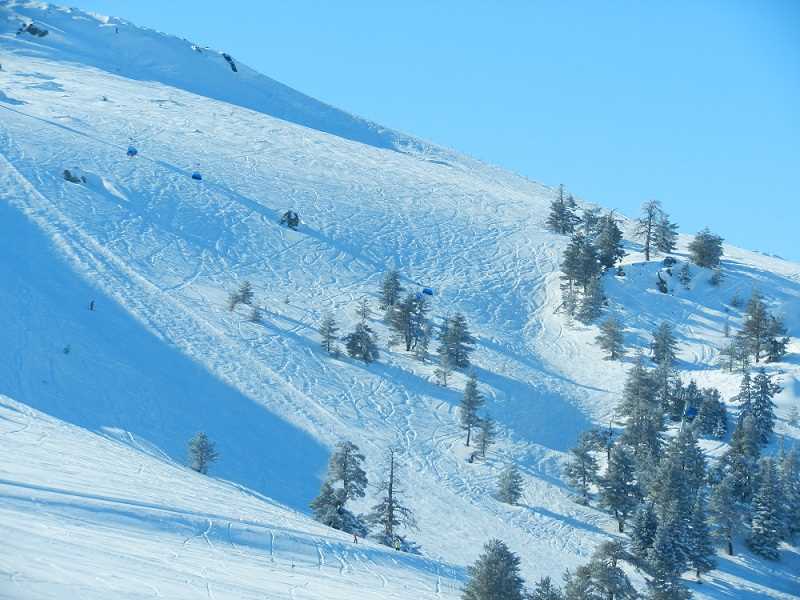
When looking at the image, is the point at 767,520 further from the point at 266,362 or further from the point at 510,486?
the point at 266,362

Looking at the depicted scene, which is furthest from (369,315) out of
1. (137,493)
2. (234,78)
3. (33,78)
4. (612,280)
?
(234,78)

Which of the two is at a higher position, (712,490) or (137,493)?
(712,490)

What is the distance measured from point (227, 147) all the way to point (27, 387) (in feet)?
192

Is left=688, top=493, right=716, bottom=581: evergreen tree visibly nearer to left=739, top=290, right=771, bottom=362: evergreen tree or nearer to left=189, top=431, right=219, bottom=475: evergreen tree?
left=739, top=290, right=771, bottom=362: evergreen tree

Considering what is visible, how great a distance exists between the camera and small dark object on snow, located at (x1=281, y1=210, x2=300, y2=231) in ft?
256

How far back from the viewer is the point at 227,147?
99.6m

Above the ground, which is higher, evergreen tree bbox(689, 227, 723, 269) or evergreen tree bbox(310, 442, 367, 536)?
evergreen tree bbox(689, 227, 723, 269)

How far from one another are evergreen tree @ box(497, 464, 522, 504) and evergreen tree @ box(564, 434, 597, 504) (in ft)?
10.6

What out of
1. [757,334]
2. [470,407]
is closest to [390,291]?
[470,407]

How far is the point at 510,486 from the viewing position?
4550 centimetres

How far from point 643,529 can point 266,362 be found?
23.4 m

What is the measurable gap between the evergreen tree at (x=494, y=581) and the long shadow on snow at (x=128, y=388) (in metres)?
13.8

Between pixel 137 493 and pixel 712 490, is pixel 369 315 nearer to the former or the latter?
pixel 712 490

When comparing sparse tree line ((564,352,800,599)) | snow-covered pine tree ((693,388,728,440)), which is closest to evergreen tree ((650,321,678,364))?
sparse tree line ((564,352,800,599))
